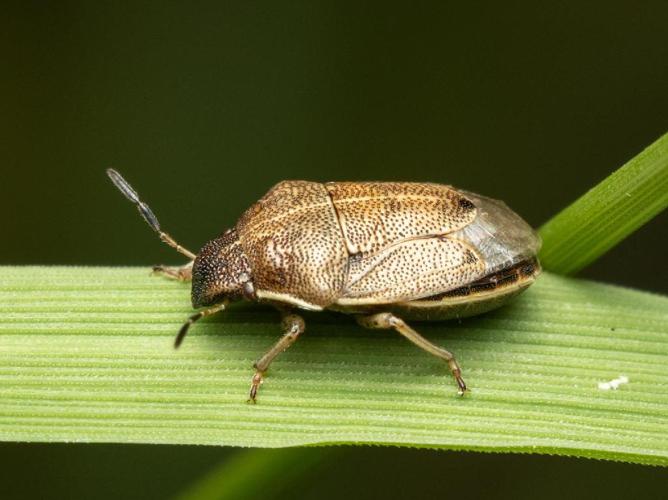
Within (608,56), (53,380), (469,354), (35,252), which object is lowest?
(35,252)

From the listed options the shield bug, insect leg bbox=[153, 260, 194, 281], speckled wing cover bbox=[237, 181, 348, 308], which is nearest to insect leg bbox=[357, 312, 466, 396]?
the shield bug

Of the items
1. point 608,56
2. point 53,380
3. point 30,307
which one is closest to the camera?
point 53,380

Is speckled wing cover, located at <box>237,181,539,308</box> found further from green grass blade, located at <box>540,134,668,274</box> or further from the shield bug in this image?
green grass blade, located at <box>540,134,668,274</box>

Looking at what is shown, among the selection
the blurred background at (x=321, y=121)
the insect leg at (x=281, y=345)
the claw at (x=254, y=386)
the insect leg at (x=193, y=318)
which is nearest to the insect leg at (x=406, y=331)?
the insect leg at (x=281, y=345)

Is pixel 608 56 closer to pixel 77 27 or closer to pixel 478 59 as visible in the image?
pixel 478 59

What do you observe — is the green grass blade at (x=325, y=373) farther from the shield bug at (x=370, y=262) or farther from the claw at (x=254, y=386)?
the shield bug at (x=370, y=262)

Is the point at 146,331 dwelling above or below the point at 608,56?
below

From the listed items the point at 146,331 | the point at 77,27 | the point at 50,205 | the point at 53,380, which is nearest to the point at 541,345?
the point at 146,331
